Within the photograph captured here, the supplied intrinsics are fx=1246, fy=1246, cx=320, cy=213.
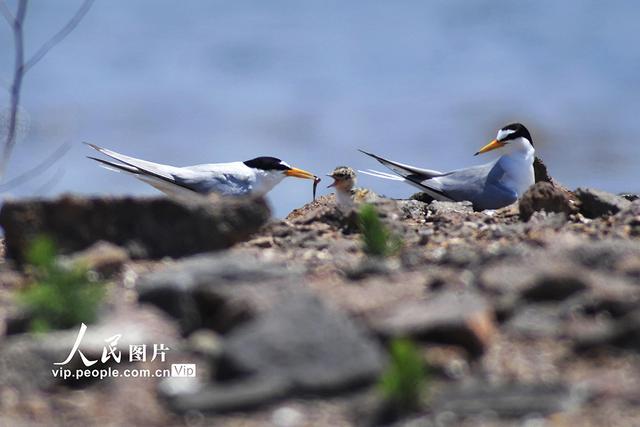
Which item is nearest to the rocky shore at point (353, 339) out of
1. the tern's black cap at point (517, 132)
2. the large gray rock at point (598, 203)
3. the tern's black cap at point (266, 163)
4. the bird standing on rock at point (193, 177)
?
the large gray rock at point (598, 203)

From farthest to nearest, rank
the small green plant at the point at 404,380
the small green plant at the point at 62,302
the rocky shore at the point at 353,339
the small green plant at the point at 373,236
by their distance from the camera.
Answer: the small green plant at the point at 373,236 < the small green plant at the point at 62,302 < the rocky shore at the point at 353,339 < the small green plant at the point at 404,380

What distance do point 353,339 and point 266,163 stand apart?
22.9 feet

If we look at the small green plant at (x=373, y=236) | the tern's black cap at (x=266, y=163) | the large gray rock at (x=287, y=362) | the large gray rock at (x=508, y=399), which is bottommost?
the large gray rock at (x=508, y=399)

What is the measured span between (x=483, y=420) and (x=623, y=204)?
3.74 meters

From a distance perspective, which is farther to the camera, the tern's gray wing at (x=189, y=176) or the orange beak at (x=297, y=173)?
the orange beak at (x=297, y=173)

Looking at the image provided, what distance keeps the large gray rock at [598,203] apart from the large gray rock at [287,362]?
11.4 feet

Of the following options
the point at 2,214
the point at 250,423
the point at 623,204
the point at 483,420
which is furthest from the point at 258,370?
the point at 623,204

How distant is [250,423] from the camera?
3.64 meters

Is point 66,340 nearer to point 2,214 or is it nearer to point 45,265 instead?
point 45,265

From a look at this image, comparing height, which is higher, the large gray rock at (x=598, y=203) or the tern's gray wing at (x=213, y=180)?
the tern's gray wing at (x=213, y=180)

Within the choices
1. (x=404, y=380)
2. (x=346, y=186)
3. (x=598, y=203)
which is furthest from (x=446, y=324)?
(x=346, y=186)

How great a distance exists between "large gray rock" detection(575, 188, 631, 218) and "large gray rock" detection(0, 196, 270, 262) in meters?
2.20

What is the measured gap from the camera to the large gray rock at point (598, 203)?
279 inches

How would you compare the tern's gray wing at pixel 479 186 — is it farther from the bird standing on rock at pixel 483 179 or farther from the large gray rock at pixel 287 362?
the large gray rock at pixel 287 362
